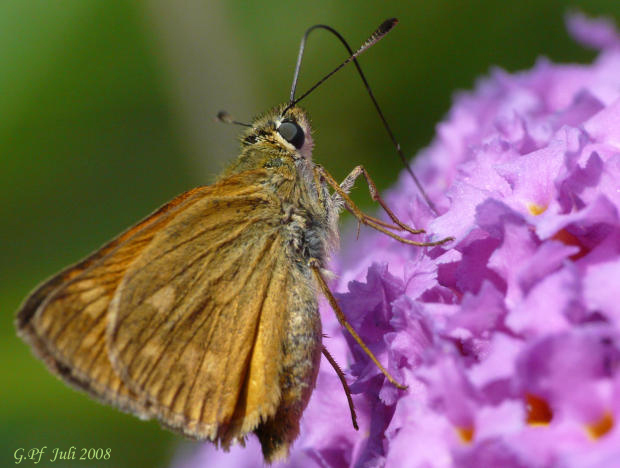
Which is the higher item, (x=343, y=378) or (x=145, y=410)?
(x=145, y=410)

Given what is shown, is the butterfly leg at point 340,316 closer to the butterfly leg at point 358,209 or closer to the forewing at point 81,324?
the butterfly leg at point 358,209

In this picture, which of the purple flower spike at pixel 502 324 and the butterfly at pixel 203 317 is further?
the butterfly at pixel 203 317

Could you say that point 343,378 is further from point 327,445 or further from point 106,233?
point 106,233

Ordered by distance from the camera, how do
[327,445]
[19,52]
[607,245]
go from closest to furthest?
[607,245] < [327,445] < [19,52]

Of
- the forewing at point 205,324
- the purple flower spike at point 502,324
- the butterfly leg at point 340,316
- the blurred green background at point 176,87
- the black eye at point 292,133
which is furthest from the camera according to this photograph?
the blurred green background at point 176,87

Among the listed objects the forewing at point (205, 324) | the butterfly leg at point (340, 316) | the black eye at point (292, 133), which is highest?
the black eye at point (292, 133)

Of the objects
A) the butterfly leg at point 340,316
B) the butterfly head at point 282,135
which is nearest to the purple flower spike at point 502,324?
the butterfly leg at point 340,316

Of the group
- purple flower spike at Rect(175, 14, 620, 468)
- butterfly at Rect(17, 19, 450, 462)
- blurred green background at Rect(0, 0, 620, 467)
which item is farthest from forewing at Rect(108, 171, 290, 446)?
blurred green background at Rect(0, 0, 620, 467)

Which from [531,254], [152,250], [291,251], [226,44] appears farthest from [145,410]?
[226,44]
